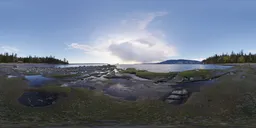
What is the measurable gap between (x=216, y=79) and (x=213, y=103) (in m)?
4.41

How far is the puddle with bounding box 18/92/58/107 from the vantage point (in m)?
11.4

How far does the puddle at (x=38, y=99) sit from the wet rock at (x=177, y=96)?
24.3 feet

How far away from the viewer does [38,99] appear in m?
11.9

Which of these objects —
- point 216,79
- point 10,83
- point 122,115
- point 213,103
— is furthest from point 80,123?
point 216,79

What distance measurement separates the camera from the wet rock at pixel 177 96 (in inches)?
458

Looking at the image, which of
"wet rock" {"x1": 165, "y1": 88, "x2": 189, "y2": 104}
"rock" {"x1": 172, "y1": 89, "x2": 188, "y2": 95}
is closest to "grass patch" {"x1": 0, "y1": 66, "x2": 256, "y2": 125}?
"wet rock" {"x1": 165, "y1": 88, "x2": 189, "y2": 104}

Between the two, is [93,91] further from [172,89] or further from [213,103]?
[213,103]

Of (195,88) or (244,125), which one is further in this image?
(195,88)

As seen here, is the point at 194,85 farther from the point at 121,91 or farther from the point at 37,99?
the point at 37,99

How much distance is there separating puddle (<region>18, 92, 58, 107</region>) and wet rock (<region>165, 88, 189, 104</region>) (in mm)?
7412

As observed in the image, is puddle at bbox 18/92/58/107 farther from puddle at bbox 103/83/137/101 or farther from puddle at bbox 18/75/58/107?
puddle at bbox 103/83/137/101

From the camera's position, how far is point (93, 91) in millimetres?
12820

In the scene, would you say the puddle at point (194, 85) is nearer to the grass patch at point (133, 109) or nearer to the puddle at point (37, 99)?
the grass patch at point (133, 109)

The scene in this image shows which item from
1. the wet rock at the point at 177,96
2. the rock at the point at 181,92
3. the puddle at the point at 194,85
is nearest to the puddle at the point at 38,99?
the wet rock at the point at 177,96
